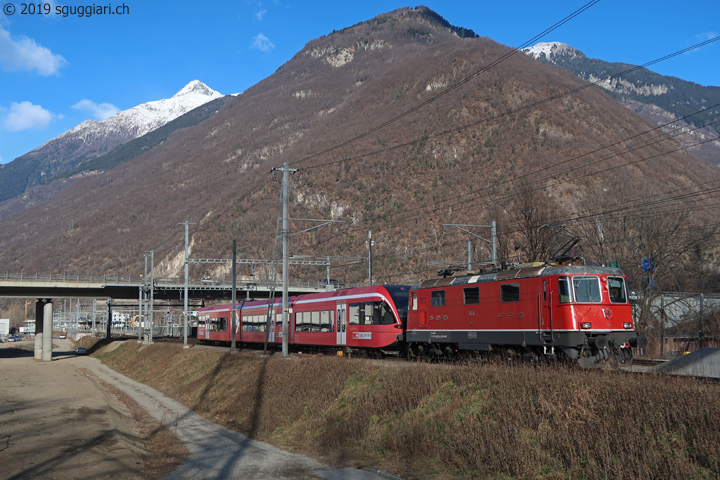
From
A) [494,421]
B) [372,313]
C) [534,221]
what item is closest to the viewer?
[494,421]

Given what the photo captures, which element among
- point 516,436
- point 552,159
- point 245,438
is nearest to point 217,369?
point 245,438

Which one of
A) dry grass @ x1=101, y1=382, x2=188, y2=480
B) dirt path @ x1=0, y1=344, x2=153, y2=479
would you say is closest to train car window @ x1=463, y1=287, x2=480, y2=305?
dry grass @ x1=101, y1=382, x2=188, y2=480

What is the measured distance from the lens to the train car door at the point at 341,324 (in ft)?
113

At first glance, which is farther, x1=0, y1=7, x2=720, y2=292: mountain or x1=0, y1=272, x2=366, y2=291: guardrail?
x1=0, y1=7, x2=720, y2=292: mountain

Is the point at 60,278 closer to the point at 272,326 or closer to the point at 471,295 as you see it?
the point at 272,326

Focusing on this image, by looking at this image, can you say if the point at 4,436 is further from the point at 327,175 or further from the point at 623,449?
the point at 327,175

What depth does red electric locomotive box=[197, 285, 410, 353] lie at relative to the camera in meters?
31.5

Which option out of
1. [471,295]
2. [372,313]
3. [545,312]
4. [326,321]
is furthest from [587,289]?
[326,321]

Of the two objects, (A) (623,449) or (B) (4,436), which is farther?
(B) (4,436)

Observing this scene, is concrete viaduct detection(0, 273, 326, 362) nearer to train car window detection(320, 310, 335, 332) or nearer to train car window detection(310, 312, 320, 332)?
train car window detection(310, 312, 320, 332)

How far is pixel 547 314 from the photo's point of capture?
21031 millimetres

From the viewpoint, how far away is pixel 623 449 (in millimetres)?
11664

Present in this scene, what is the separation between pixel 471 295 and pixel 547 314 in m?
4.50

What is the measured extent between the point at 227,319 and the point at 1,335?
123 metres
